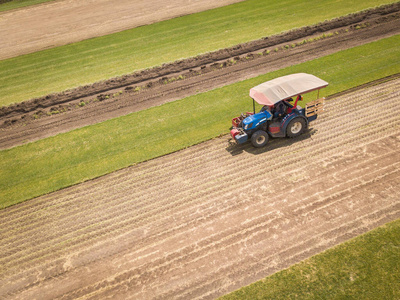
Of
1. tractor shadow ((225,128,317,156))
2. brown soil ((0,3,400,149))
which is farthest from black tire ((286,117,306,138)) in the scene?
brown soil ((0,3,400,149))

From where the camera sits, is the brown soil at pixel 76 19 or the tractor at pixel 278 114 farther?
the brown soil at pixel 76 19

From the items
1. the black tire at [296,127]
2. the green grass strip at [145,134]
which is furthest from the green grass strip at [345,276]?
the green grass strip at [145,134]

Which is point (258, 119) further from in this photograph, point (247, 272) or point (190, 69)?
point (190, 69)

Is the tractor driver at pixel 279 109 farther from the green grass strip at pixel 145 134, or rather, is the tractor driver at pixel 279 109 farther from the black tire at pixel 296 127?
the green grass strip at pixel 145 134

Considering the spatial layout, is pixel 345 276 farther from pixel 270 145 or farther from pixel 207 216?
pixel 270 145

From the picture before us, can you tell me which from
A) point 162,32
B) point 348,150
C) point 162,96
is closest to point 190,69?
point 162,96

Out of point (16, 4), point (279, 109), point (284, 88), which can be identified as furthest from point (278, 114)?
point (16, 4)
